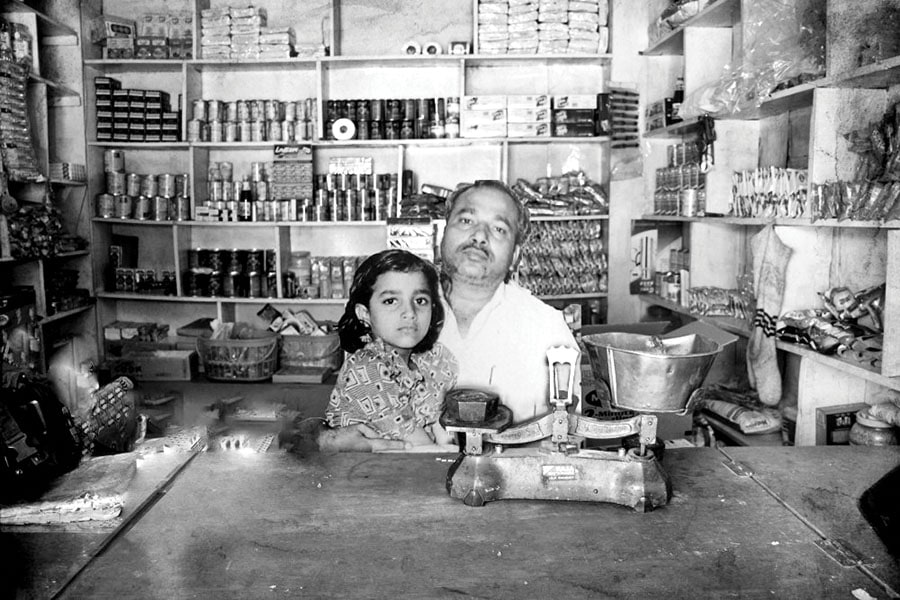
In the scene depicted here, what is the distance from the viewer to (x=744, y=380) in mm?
3402

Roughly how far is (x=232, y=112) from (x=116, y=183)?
2.85ft

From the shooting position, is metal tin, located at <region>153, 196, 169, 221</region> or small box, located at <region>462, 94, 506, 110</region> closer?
small box, located at <region>462, 94, 506, 110</region>

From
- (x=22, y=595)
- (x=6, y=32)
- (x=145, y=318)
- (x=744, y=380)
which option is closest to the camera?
(x=22, y=595)

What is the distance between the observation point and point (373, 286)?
1.89 m

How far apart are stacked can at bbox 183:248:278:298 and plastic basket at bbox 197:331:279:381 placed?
0.39 metres

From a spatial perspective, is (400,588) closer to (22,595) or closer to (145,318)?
(22,595)

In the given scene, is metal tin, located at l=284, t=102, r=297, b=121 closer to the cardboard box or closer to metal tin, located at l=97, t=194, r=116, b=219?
metal tin, located at l=97, t=194, r=116, b=219

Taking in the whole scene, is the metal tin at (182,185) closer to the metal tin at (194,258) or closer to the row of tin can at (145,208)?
the row of tin can at (145,208)

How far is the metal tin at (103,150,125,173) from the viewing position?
4.53 m

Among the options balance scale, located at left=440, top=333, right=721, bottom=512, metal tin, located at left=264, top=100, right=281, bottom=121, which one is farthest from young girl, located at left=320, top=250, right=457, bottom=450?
metal tin, located at left=264, top=100, right=281, bottom=121

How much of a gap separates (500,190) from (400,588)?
1.15m

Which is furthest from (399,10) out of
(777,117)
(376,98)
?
(777,117)

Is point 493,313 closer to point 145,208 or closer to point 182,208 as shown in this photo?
point 182,208

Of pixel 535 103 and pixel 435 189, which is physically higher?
pixel 535 103
